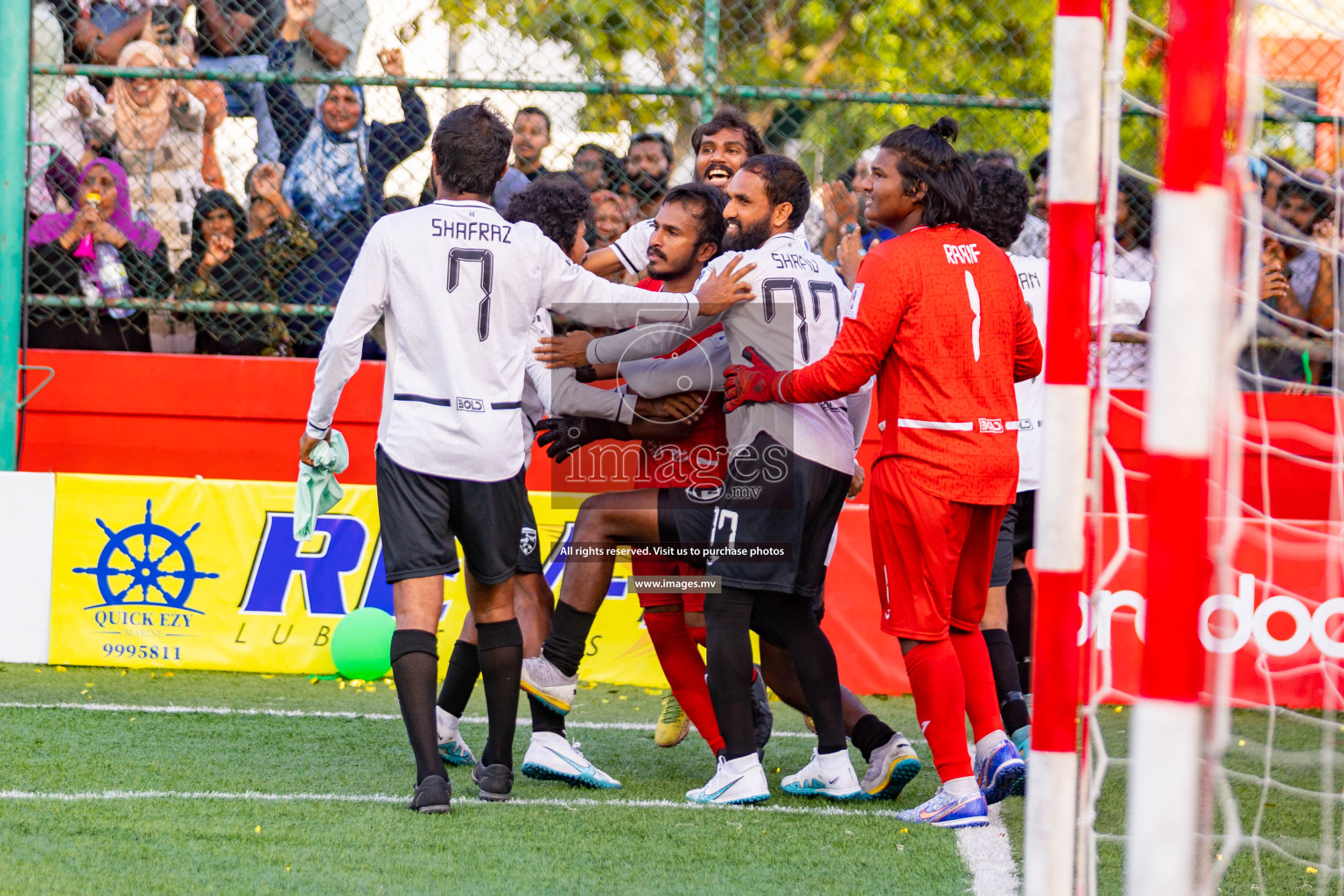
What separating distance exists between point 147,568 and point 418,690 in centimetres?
301

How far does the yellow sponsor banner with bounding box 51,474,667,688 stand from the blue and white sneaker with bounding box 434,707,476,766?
5.28 ft

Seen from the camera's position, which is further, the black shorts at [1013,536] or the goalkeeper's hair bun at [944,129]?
the black shorts at [1013,536]

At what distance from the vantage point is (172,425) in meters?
7.45

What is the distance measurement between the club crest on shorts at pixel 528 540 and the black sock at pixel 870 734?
138cm

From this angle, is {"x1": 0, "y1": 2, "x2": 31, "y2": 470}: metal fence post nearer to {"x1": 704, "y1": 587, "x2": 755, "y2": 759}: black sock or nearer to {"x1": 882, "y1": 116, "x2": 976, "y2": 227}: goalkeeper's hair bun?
{"x1": 704, "y1": 587, "x2": 755, "y2": 759}: black sock

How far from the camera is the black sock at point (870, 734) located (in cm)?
474

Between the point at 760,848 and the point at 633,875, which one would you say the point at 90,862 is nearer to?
the point at 633,875

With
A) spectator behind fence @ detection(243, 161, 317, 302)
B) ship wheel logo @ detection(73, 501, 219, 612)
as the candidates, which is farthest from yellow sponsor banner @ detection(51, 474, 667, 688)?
spectator behind fence @ detection(243, 161, 317, 302)


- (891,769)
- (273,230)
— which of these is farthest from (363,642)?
(891,769)

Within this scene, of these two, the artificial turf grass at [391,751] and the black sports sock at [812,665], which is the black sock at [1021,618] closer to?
A: the artificial turf grass at [391,751]

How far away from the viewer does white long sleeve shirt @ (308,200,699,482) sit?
4215mm

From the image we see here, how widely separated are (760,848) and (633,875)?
1.56 ft

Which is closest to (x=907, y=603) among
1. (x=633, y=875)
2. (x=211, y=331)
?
Result: (x=633, y=875)

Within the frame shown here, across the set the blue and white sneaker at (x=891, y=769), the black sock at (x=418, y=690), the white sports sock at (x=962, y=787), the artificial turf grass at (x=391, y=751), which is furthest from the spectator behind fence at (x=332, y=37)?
the white sports sock at (x=962, y=787)
